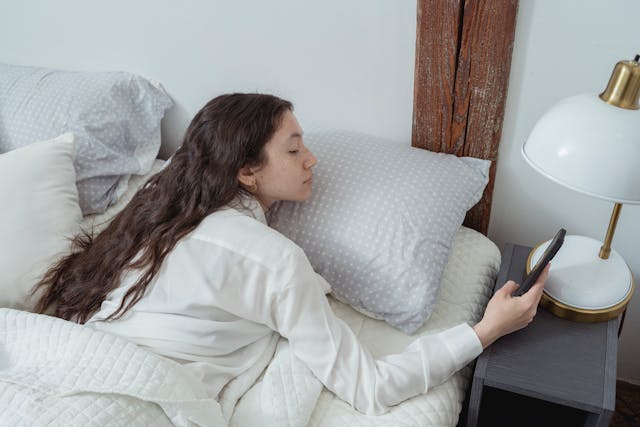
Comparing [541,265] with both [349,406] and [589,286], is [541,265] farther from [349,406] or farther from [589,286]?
[349,406]

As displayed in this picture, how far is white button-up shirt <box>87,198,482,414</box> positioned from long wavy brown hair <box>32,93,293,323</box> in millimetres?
39

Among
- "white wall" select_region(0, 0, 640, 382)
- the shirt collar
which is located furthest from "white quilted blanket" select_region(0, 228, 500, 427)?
"white wall" select_region(0, 0, 640, 382)

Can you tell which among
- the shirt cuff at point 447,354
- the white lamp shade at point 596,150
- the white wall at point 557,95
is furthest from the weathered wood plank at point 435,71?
the shirt cuff at point 447,354

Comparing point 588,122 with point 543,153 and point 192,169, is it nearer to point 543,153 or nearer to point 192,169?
point 543,153

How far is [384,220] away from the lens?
1.18 m

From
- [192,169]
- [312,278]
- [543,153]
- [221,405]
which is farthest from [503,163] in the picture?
[221,405]

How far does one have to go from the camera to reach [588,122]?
838 mm

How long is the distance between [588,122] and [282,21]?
2.57 ft

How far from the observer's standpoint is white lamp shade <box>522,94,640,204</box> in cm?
81

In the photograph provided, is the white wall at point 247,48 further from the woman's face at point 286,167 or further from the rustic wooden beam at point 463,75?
the woman's face at point 286,167

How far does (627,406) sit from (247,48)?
4.46 feet

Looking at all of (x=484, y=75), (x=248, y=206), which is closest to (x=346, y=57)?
(x=484, y=75)

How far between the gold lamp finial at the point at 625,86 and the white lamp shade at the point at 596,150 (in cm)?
1

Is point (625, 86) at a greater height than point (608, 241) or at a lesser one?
greater
